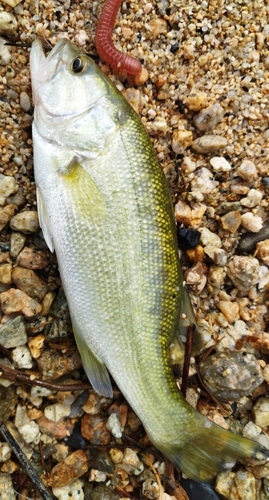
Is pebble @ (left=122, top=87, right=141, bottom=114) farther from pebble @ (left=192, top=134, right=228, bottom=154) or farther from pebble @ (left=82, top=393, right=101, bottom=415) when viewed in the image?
pebble @ (left=82, top=393, right=101, bottom=415)

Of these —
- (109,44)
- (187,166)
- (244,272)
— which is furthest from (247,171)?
(109,44)

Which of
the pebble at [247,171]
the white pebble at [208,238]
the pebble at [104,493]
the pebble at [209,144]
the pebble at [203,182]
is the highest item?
the pebble at [209,144]

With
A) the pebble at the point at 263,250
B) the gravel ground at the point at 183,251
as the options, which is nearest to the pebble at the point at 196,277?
the gravel ground at the point at 183,251

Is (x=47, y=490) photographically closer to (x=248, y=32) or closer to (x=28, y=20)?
(x=28, y=20)

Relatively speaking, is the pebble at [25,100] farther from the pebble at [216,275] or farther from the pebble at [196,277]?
the pebble at [216,275]

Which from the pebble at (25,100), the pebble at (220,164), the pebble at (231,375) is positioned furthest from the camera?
the pebble at (220,164)

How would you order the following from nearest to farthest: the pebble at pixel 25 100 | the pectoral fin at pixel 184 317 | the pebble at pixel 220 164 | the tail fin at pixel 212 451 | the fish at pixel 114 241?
the fish at pixel 114 241
the tail fin at pixel 212 451
the pectoral fin at pixel 184 317
the pebble at pixel 25 100
the pebble at pixel 220 164
